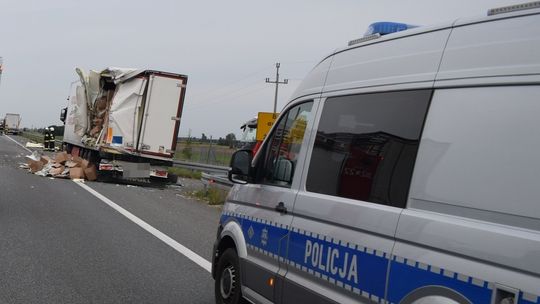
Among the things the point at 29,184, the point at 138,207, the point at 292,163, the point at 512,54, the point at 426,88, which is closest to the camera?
the point at 512,54

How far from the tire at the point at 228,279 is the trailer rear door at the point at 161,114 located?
42.1 ft

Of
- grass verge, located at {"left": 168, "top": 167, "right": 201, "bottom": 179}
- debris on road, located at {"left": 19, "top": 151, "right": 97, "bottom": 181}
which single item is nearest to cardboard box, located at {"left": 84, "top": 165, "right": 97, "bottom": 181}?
debris on road, located at {"left": 19, "top": 151, "right": 97, "bottom": 181}

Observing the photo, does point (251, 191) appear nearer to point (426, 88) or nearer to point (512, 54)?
point (426, 88)

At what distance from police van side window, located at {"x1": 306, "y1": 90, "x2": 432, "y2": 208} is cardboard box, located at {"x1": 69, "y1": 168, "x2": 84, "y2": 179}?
16.4 m

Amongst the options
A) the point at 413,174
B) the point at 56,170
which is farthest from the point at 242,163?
the point at 56,170

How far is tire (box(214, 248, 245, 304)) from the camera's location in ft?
16.4

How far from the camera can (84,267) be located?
6844 mm

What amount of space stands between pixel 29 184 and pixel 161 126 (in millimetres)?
4196

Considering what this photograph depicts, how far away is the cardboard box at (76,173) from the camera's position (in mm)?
18984

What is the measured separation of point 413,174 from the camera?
9.80 feet

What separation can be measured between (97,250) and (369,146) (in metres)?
5.44

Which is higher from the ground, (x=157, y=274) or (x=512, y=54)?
(x=512, y=54)

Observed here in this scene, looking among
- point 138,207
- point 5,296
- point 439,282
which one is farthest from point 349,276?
point 138,207

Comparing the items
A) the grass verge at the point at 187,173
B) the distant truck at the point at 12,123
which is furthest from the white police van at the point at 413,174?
the distant truck at the point at 12,123
